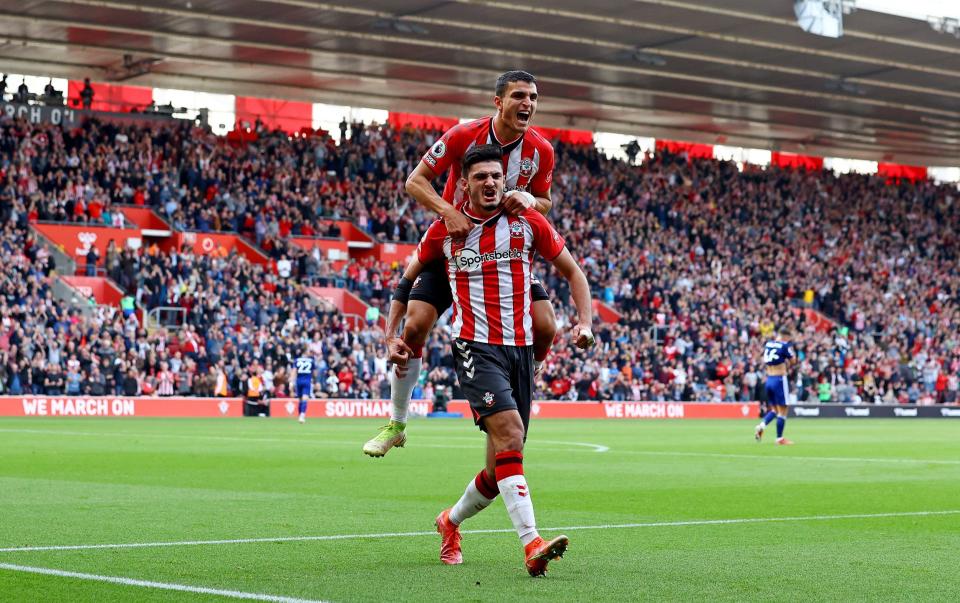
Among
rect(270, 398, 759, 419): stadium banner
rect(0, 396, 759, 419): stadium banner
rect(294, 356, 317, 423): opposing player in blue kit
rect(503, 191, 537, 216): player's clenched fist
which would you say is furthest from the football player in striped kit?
rect(270, 398, 759, 419): stadium banner

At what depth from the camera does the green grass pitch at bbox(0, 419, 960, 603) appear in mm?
7223

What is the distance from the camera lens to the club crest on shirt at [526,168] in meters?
8.95

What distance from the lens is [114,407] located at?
34.2 m

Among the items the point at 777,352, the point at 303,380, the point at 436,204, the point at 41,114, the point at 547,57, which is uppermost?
the point at 547,57

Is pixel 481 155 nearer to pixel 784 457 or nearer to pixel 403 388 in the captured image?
pixel 403 388

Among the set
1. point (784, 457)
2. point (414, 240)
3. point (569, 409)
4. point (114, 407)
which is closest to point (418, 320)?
point (784, 457)

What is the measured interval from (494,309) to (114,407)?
1087 inches

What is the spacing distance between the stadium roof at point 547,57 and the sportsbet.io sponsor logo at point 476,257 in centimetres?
3164

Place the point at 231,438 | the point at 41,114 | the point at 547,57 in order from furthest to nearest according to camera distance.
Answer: the point at 547,57 < the point at 41,114 < the point at 231,438

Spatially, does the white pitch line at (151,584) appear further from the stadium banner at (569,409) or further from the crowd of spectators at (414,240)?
the stadium banner at (569,409)

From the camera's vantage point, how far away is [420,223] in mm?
48500

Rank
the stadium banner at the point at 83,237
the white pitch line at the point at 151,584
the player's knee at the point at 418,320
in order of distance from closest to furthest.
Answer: the white pitch line at the point at 151,584
the player's knee at the point at 418,320
the stadium banner at the point at 83,237

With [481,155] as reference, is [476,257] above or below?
below

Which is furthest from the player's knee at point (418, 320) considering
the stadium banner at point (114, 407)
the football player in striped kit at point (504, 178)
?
the stadium banner at point (114, 407)
